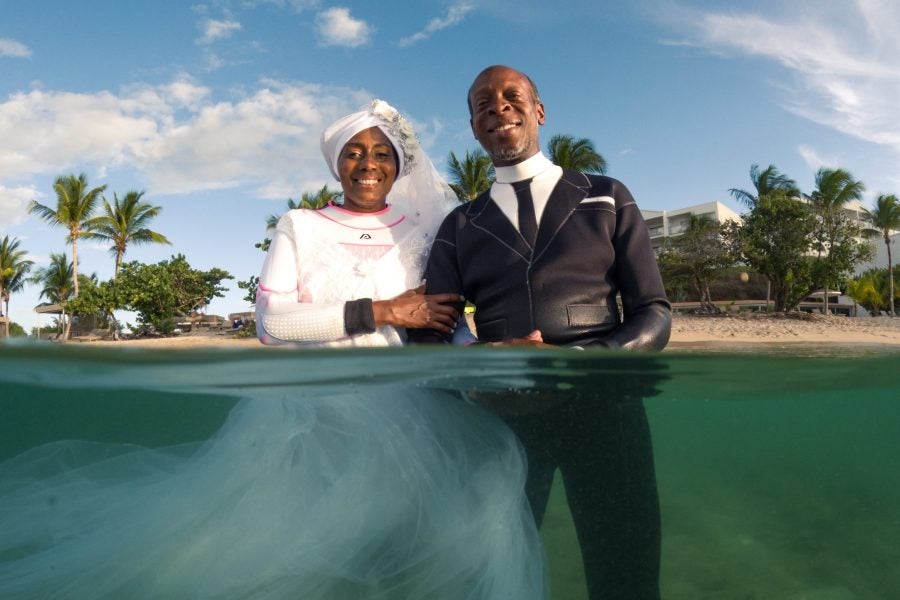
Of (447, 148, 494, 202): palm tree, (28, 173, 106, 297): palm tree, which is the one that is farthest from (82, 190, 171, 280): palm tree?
(447, 148, 494, 202): palm tree

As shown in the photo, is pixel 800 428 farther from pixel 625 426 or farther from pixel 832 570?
pixel 625 426

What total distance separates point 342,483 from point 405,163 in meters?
1.66

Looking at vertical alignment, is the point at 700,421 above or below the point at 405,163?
below

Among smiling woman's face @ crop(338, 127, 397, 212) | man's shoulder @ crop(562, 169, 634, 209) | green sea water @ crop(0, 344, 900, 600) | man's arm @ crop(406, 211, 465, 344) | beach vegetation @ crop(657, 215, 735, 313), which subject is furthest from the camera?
beach vegetation @ crop(657, 215, 735, 313)

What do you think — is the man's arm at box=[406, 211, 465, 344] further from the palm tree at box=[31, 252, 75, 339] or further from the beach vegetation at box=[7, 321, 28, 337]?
the palm tree at box=[31, 252, 75, 339]

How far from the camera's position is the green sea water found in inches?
128

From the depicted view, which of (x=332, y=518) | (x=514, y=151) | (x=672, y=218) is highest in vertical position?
(x=672, y=218)

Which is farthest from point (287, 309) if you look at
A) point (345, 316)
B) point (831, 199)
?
point (831, 199)

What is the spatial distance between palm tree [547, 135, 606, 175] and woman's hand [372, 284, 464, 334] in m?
28.5

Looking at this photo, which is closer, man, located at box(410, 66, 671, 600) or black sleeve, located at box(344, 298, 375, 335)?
man, located at box(410, 66, 671, 600)

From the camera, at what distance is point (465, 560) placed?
275cm

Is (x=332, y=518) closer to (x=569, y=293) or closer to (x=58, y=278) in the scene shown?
(x=569, y=293)

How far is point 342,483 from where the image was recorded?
2850 millimetres

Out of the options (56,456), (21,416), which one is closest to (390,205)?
(56,456)
